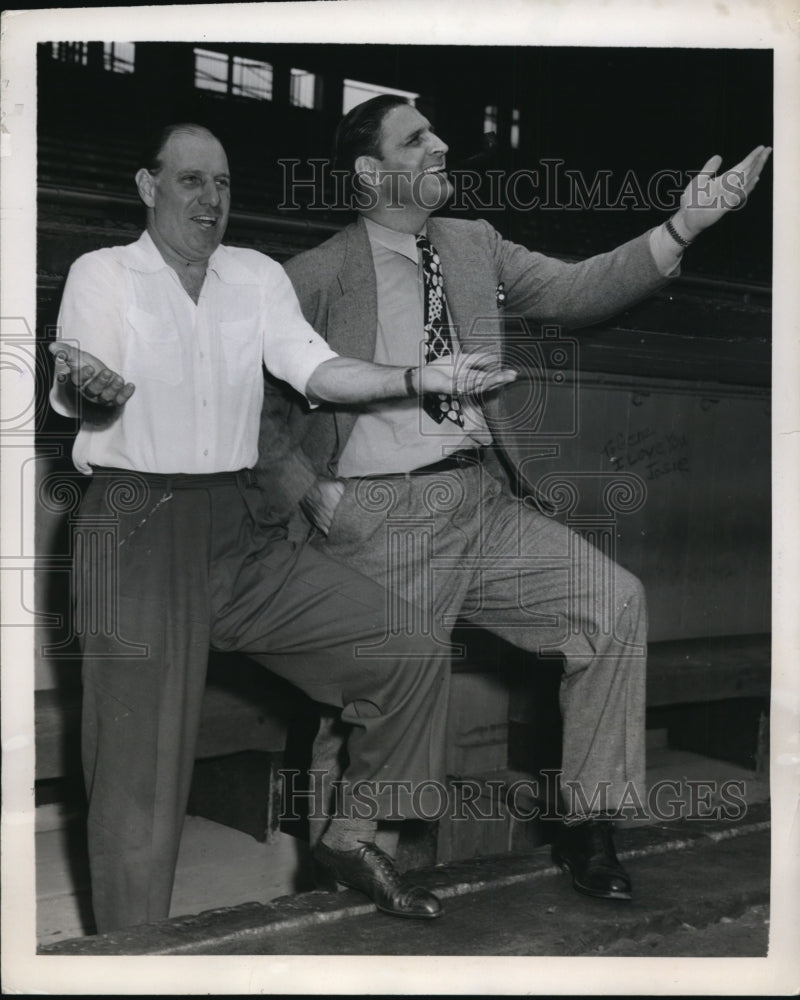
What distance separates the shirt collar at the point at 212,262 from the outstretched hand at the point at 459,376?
52 centimetres

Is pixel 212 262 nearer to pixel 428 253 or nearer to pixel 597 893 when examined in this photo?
pixel 428 253

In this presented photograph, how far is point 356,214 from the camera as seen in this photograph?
3717 mm

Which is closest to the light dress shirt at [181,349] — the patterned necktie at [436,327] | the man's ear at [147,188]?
the man's ear at [147,188]

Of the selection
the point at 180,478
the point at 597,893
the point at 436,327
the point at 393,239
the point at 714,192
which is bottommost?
the point at 597,893

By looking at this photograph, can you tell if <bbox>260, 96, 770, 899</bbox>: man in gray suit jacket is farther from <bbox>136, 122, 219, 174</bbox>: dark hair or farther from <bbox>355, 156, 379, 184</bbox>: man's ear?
<bbox>136, 122, 219, 174</bbox>: dark hair

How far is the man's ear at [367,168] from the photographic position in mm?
3623

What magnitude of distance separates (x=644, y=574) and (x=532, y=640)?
1.18m

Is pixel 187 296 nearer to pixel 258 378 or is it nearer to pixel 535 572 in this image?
pixel 258 378

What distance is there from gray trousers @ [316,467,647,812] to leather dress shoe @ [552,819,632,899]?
0.08 m

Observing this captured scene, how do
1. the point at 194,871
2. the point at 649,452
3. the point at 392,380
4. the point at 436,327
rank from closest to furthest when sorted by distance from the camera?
the point at 392,380 < the point at 436,327 < the point at 194,871 < the point at 649,452

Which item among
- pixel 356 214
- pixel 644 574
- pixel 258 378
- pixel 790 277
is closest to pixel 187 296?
pixel 258 378

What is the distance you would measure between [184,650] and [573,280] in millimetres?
1506

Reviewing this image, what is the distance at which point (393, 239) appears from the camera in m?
3.70

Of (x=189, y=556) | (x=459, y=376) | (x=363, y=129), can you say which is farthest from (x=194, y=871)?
(x=363, y=129)
